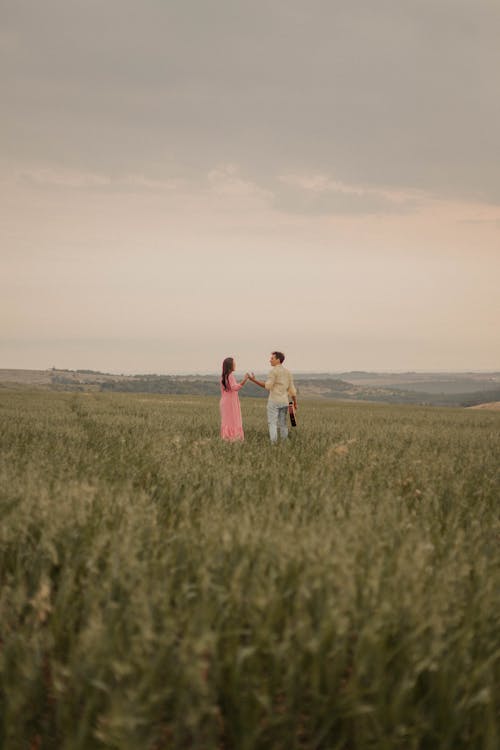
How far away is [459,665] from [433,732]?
0.27m

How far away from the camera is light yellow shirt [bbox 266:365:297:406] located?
1134 cm

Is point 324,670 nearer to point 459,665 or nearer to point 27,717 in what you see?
point 459,665

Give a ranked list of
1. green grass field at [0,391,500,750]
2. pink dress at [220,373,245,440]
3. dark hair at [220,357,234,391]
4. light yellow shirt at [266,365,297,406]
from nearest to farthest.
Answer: green grass field at [0,391,500,750] → dark hair at [220,357,234,391] → light yellow shirt at [266,365,297,406] → pink dress at [220,373,245,440]

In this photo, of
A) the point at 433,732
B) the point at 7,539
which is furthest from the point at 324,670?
the point at 7,539

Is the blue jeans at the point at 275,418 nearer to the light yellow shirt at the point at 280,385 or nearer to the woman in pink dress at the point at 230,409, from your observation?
the light yellow shirt at the point at 280,385

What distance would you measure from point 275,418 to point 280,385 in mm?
793

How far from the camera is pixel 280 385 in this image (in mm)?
11398

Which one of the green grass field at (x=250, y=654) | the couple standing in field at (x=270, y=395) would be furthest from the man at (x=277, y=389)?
the green grass field at (x=250, y=654)

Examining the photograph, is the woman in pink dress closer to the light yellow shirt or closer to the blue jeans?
the blue jeans

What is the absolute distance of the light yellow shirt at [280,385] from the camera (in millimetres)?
11336

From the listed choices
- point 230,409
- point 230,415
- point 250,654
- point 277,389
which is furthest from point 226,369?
point 250,654

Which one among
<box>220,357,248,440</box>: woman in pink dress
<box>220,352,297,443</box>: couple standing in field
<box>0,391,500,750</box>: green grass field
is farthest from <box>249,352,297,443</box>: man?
<box>0,391,500,750</box>: green grass field

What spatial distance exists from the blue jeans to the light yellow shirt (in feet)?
0.48

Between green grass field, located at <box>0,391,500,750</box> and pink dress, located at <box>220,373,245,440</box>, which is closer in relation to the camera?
green grass field, located at <box>0,391,500,750</box>
